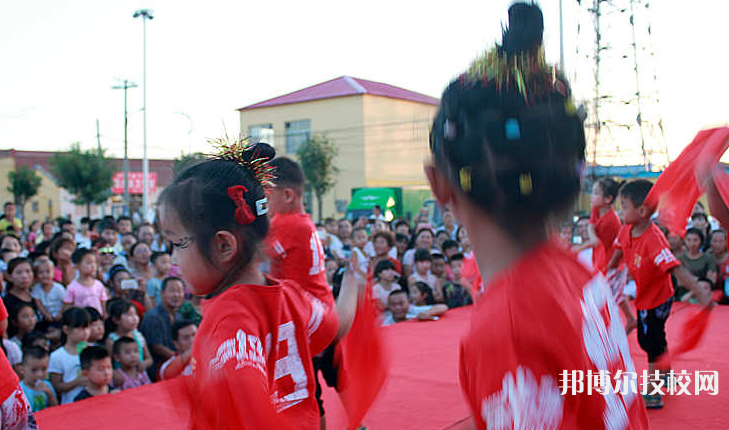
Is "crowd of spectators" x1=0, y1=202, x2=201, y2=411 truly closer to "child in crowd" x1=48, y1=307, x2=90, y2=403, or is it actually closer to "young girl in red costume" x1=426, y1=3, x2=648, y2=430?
"child in crowd" x1=48, y1=307, x2=90, y2=403

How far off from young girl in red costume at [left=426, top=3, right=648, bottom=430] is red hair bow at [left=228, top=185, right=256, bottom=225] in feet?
2.41

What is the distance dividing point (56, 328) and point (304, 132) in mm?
28010

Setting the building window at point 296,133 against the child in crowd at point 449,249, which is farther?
the building window at point 296,133

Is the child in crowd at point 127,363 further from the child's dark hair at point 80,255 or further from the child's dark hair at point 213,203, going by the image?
the child's dark hair at point 213,203

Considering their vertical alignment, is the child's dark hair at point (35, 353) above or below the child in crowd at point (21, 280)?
below

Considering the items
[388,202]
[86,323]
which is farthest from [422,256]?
[388,202]

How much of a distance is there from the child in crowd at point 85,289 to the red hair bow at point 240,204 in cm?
446

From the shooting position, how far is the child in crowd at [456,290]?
7977 millimetres

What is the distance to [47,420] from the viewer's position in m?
3.87

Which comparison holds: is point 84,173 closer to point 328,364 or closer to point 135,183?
point 135,183

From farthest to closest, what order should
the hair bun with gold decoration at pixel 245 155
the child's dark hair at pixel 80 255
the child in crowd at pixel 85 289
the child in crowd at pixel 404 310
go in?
the child in crowd at pixel 404 310 → the child's dark hair at pixel 80 255 → the child in crowd at pixel 85 289 → the hair bun with gold decoration at pixel 245 155

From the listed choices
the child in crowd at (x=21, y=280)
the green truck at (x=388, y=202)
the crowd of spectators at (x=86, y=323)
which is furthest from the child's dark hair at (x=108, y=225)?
the green truck at (x=388, y=202)

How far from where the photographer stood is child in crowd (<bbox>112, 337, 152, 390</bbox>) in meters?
4.69

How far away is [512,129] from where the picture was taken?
92cm
